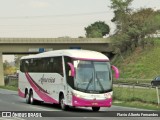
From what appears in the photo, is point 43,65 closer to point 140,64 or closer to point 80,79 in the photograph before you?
point 80,79

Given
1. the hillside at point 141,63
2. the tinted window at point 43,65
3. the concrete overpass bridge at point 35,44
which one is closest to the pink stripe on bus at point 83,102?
the tinted window at point 43,65

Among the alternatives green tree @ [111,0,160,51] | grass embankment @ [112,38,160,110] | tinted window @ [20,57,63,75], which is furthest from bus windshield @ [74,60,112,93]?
green tree @ [111,0,160,51]

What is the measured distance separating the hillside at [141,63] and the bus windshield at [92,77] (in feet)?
177

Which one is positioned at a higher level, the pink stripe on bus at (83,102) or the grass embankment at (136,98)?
the pink stripe on bus at (83,102)

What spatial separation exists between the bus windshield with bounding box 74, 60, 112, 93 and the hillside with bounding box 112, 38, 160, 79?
177 ft

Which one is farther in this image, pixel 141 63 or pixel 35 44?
pixel 35 44

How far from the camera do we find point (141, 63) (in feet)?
285

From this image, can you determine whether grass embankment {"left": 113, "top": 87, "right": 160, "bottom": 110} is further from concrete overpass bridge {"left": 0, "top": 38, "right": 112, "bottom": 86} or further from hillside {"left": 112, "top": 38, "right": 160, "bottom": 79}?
concrete overpass bridge {"left": 0, "top": 38, "right": 112, "bottom": 86}

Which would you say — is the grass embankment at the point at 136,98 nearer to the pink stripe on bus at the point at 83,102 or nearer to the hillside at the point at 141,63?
the pink stripe on bus at the point at 83,102

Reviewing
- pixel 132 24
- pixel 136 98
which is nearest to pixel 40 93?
pixel 136 98

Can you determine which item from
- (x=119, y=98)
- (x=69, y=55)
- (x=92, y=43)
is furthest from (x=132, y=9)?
(x=69, y=55)

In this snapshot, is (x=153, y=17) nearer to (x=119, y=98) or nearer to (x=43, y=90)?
(x=119, y=98)

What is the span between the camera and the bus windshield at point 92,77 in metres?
25.2

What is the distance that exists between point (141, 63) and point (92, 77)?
6241cm
